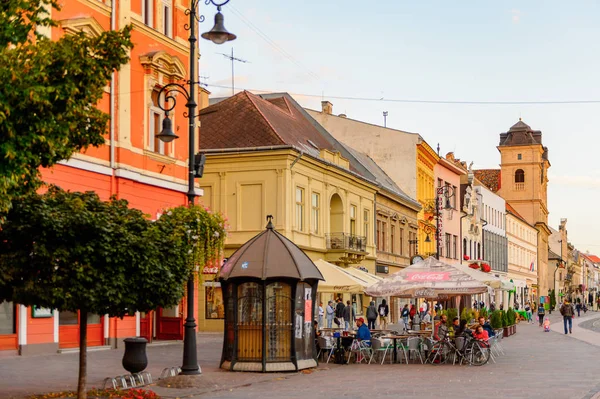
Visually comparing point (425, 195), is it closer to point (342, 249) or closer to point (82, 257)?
point (342, 249)

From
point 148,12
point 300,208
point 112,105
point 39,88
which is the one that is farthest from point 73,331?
point 300,208

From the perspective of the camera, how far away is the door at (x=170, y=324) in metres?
28.7

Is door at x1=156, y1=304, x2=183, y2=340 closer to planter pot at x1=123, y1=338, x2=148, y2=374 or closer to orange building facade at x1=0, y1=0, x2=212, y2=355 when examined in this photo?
orange building facade at x1=0, y1=0, x2=212, y2=355

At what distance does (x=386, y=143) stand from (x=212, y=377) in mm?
41445

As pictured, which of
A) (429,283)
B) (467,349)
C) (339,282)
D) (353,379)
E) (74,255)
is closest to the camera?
(74,255)

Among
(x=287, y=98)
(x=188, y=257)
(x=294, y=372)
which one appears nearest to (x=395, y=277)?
(x=294, y=372)

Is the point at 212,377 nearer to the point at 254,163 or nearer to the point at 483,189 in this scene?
the point at 254,163

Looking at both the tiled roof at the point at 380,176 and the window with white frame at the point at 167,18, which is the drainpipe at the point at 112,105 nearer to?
the window with white frame at the point at 167,18

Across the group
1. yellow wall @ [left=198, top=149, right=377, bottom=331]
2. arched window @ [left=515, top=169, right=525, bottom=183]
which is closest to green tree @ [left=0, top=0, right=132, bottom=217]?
yellow wall @ [left=198, top=149, right=377, bottom=331]

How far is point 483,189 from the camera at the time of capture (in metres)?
82.2

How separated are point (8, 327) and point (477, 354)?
1182 centimetres

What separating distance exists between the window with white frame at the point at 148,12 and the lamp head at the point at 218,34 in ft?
36.5

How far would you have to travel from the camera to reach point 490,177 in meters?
119

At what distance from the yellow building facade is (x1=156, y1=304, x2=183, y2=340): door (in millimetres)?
32466
